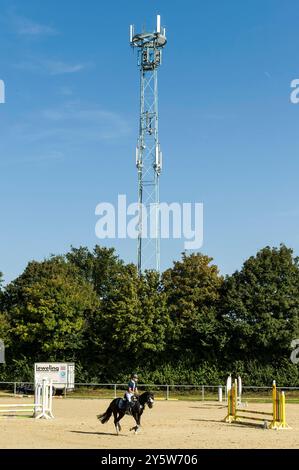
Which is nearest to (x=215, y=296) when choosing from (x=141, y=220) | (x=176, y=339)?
(x=176, y=339)

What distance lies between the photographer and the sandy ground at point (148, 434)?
749 inches

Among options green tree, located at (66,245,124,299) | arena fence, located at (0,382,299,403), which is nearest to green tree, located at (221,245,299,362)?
arena fence, located at (0,382,299,403)

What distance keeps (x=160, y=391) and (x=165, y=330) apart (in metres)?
4.64

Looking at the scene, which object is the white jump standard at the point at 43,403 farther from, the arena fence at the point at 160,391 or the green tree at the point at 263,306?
the green tree at the point at 263,306

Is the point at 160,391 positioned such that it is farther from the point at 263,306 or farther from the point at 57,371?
Answer: the point at 263,306

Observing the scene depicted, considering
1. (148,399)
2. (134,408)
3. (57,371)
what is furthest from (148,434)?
(57,371)

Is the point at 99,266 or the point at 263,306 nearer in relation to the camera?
the point at 263,306

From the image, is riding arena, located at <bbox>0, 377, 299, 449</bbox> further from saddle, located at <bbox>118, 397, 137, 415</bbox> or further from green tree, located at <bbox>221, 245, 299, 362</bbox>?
green tree, located at <bbox>221, 245, 299, 362</bbox>

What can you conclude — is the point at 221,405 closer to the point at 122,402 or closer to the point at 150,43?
the point at 122,402

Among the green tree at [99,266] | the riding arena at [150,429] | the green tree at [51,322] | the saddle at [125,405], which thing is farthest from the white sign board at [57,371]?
the green tree at [99,266]

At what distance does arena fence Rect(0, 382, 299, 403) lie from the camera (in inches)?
1881

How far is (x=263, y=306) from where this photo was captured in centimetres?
5172

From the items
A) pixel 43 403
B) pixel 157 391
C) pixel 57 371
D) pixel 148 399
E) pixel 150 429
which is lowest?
pixel 157 391

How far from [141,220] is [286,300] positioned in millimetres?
12557
